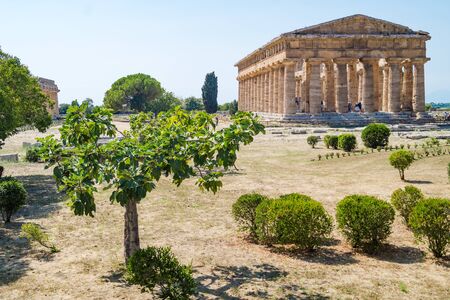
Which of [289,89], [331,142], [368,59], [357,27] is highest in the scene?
[357,27]

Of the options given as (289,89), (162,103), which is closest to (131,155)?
(289,89)

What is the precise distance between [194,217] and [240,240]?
3045 mm

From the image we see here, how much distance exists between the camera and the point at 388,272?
9953 millimetres

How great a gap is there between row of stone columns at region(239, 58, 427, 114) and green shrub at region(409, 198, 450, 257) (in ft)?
151

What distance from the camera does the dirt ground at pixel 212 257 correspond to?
9.06m

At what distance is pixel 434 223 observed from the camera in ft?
34.3

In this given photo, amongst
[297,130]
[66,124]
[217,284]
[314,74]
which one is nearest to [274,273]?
[217,284]

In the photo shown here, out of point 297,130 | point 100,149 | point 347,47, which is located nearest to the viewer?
point 100,149

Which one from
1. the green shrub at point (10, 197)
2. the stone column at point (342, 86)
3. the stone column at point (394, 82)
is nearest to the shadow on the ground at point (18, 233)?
the green shrub at point (10, 197)

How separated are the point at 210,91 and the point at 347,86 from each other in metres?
52.9

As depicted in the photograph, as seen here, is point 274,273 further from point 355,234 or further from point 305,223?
point 355,234

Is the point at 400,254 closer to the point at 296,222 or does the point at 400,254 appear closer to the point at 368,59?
the point at 296,222

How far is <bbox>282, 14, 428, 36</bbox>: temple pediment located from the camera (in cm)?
5500

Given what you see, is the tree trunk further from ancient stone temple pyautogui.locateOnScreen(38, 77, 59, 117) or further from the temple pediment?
ancient stone temple pyautogui.locateOnScreen(38, 77, 59, 117)
